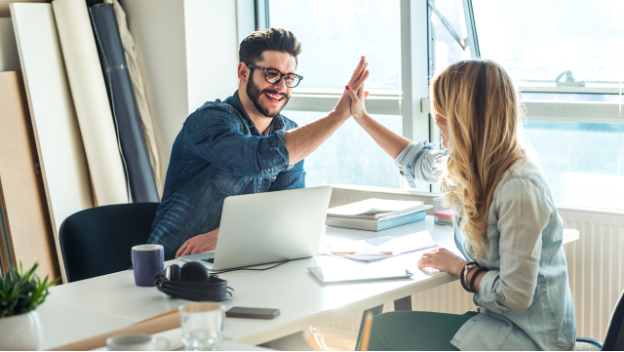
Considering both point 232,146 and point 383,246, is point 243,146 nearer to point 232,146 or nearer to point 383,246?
point 232,146

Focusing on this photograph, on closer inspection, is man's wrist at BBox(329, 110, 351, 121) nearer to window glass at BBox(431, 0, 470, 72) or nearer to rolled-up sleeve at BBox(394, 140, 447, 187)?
rolled-up sleeve at BBox(394, 140, 447, 187)

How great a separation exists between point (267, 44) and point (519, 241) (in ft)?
4.50

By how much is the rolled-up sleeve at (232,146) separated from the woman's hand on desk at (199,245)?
277 millimetres

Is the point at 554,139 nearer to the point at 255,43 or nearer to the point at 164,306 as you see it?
the point at 255,43

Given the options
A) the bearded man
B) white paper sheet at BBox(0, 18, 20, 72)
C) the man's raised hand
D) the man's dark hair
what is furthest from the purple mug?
white paper sheet at BBox(0, 18, 20, 72)

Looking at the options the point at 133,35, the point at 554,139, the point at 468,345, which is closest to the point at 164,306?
the point at 468,345

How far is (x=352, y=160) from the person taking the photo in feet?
11.3

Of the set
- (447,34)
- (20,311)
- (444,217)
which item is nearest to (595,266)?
(444,217)

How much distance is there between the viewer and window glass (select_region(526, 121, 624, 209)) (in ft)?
8.59

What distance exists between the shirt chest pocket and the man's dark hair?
0.48 meters

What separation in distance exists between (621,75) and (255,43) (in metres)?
1.53

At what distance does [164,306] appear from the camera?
150cm

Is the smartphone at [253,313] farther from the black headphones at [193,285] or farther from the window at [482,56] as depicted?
the window at [482,56]

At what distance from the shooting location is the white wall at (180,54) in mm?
3467
